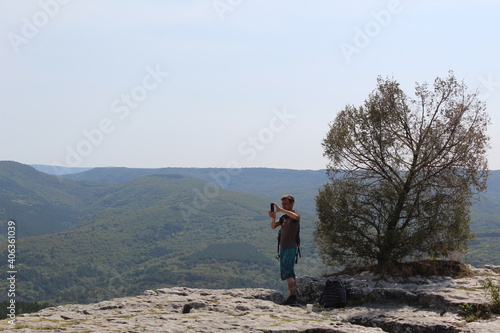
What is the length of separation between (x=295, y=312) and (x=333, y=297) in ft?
9.13

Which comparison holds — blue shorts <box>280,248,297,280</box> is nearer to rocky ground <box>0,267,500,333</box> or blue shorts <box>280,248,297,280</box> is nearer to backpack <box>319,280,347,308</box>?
rocky ground <box>0,267,500,333</box>

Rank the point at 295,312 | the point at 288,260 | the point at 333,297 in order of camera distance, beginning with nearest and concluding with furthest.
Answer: the point at 295,312 → the point at 288,260 → the point at 333,297

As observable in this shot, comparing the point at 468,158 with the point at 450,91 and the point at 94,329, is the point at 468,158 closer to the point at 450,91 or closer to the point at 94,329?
the point at 450,91

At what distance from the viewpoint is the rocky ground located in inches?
518

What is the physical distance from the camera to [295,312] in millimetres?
15461

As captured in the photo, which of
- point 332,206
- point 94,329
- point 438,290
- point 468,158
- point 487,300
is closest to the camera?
point 94,329

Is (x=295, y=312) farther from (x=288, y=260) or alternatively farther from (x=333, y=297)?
(x=333, y=297)

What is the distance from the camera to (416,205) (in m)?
22.6

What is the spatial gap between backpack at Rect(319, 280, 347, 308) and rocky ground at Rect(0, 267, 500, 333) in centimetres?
44

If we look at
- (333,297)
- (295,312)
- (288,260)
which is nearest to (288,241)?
(288,260)

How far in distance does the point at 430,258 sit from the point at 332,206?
583cm

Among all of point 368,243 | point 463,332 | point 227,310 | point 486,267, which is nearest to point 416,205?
point 368,243

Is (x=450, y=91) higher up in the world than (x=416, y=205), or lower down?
higher up

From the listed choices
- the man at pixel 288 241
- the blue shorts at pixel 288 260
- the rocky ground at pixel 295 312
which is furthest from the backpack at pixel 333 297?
the blue shorts at pixel 288 260
